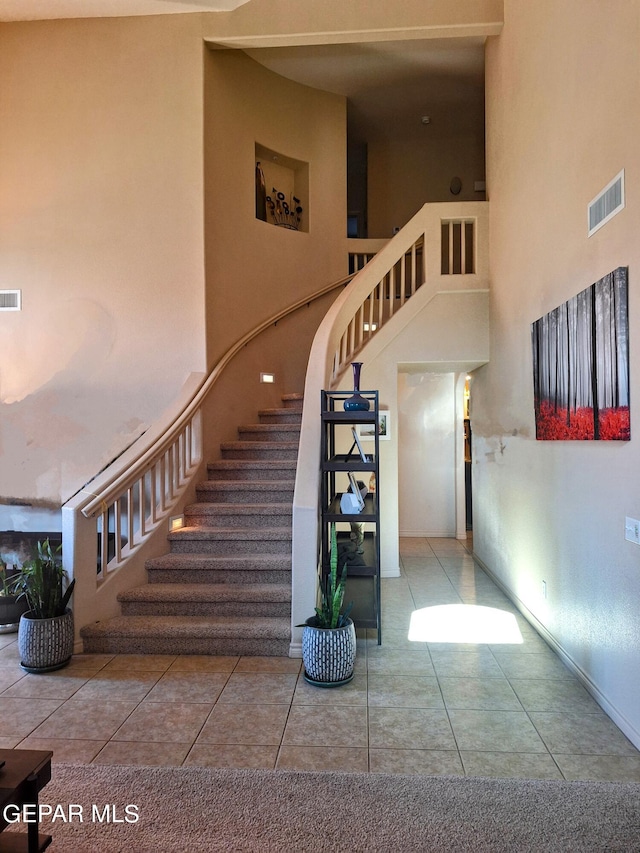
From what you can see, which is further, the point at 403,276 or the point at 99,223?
the point at 403,276

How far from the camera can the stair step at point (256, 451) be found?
522 centimetres

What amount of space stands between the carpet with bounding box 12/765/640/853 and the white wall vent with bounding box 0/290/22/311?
427 centimetres

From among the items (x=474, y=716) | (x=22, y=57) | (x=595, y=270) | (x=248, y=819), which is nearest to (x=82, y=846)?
(x=248, y=819)

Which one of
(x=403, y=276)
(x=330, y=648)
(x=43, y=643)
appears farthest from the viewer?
(x=403, y=276)

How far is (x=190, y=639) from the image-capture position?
3.50 meters

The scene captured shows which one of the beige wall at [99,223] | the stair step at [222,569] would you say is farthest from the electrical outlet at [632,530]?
the beige wall at [99,223]

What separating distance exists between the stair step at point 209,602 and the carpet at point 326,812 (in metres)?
1.40

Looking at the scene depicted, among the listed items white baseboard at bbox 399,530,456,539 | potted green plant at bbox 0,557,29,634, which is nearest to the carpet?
potted green plant at bbox 0,557,29,634

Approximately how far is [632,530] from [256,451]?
3485mm

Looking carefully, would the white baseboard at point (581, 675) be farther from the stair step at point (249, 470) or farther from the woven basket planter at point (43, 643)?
the woven basket planter at point (43, 643)

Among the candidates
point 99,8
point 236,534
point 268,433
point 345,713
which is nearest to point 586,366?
point 345,713

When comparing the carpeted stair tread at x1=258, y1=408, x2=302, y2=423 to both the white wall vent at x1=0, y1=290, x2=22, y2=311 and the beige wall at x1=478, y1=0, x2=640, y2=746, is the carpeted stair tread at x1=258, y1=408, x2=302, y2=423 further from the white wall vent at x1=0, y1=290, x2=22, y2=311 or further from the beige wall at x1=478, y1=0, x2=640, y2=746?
the white wall vent at x1=0, y1=290, x2=22, y2=311

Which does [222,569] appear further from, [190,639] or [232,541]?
[190,639]

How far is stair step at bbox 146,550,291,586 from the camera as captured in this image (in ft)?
12.9
